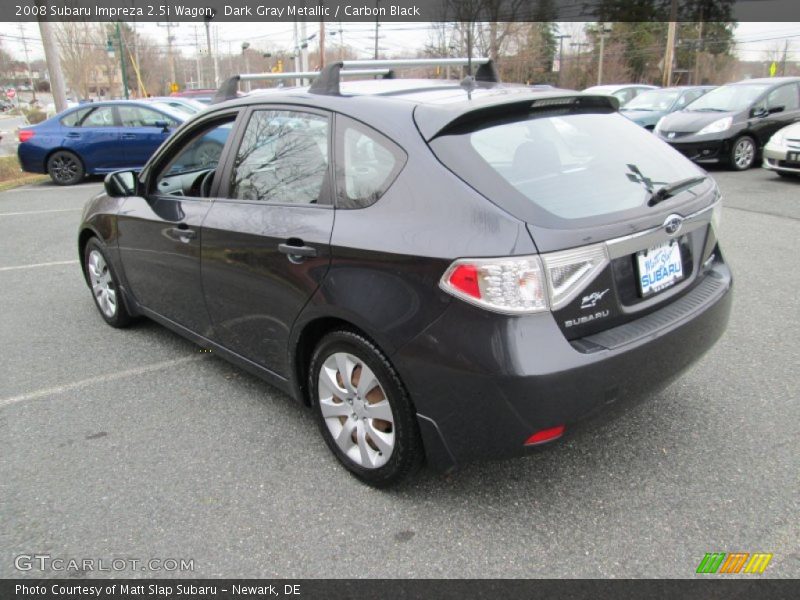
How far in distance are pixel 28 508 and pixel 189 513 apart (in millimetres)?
706

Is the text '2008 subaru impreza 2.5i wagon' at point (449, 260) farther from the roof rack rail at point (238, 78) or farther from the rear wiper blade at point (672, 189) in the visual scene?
the roof rack rail at point (238, 78)

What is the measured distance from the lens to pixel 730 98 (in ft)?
40.6

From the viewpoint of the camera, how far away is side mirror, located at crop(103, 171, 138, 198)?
4.13 metres

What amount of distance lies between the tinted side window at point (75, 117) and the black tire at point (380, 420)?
39.1ft

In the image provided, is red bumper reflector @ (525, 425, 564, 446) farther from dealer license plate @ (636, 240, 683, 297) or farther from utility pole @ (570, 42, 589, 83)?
utility pole @ (570, 42, 589, 83)

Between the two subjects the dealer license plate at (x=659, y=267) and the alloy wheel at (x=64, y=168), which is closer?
the dealer license plate at (x=659, y=267)

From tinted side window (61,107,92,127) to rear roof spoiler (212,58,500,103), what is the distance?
33.9 ft

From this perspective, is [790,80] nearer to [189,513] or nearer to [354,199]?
[354,199]

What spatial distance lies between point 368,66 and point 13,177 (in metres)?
14.3

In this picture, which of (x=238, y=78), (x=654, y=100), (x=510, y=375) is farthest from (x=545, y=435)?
(x=654, y=100)

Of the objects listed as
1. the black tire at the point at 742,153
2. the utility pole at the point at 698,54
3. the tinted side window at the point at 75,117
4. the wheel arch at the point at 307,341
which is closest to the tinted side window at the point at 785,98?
the black tire at the point at 742,153

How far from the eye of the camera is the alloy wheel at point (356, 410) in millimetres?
2605

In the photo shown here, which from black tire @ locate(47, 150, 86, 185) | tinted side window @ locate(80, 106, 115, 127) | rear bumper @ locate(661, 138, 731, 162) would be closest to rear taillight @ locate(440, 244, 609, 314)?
rear bumper @ locate(661, 138, 731, 162)
